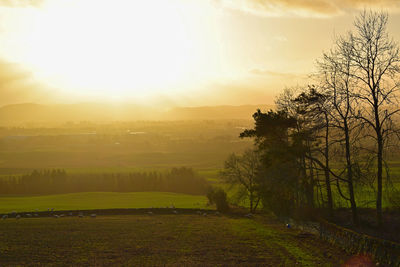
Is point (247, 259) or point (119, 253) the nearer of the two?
point (247, 259)

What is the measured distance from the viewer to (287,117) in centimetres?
2998

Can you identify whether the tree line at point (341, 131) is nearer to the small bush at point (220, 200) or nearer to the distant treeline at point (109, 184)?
the small bush at point (220, 200)

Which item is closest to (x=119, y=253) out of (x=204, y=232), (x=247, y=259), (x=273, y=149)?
(x=247, y=259)

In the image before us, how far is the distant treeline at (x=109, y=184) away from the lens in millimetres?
92000

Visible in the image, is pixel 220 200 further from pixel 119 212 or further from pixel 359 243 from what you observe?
pixel 359 243

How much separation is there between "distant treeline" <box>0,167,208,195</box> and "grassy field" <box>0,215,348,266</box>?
59.0 m

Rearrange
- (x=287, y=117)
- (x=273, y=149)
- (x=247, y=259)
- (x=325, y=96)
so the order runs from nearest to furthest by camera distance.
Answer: (x=247, y=259)
(x=325, y=96)
(x=273, y=149)
(x=287, y=117)

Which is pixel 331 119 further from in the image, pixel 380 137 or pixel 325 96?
pixel 380 137

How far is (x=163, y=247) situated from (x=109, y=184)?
260ft

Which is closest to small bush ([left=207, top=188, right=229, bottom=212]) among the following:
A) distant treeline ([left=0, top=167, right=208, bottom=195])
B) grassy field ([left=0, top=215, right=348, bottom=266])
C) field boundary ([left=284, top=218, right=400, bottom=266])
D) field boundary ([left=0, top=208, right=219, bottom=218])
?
field boundary ([left=0, top=208, right=219, bottom=218])

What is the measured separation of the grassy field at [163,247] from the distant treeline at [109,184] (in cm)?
5898

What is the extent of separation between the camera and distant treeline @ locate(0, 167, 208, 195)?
302 feet

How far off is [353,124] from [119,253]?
16.9m

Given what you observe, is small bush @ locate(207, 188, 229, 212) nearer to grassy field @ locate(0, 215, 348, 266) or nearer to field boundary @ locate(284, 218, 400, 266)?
grassy field @ locate(0, 215, 348, 266)
